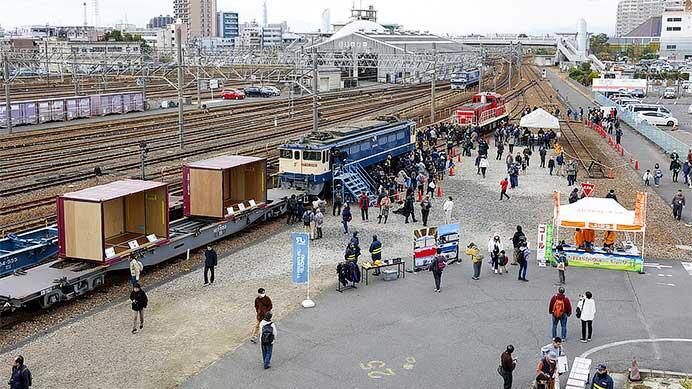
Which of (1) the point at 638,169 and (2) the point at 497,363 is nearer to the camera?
(2) the point at 497,363

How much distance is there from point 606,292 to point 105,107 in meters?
50.2

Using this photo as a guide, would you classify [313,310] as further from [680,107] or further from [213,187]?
[680,107]

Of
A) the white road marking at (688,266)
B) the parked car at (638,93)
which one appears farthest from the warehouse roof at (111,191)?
the parked car at (638,93)

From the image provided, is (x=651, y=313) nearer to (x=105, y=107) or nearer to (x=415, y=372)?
(x=415, y=372)

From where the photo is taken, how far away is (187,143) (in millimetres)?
47031

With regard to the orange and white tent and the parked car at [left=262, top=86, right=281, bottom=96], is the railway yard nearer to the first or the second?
the orange and white tent

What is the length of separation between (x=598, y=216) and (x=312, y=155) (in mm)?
12105

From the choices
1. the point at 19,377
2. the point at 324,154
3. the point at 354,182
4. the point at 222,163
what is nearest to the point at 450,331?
the point at 19,377

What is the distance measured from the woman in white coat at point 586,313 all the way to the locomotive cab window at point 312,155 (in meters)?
15.5

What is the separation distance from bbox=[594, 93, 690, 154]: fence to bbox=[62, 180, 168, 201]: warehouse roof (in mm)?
32447

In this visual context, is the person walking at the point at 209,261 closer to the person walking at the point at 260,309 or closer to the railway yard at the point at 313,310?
the railway yard at the point at 313,310

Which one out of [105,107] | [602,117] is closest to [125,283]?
[105,107]

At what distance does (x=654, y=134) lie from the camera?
51.5m

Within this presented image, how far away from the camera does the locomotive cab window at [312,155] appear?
30562 millimetres
